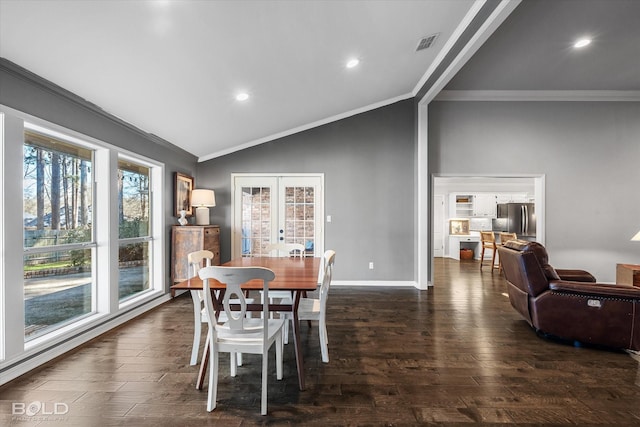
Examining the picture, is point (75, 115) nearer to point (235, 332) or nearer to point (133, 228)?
point (133, 228)

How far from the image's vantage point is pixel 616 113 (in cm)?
504

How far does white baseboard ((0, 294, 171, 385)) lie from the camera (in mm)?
2133

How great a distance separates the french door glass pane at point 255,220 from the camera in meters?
5.19

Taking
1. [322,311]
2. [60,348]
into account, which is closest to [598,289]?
[322,311]

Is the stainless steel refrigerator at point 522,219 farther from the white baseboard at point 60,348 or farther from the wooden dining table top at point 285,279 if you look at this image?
the white baseboard at point 60,348

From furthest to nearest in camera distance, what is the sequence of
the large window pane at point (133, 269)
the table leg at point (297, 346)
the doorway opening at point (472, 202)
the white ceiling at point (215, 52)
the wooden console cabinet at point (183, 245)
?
the doorway opening at point (472, 202)
the wooden console cabinet at point (183, 245)
the large window pane at point (133, 269)
the table leg at point (297, 346)
the white ceiling at point (215, 52)

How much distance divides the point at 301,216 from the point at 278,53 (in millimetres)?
2883

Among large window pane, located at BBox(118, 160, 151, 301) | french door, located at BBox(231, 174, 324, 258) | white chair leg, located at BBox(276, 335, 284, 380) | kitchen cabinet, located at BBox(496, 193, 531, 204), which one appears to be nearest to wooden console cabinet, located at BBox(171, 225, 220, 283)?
large window pane, located at BBox(118, 160, 151, 301)

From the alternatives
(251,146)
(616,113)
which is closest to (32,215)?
(251,146)

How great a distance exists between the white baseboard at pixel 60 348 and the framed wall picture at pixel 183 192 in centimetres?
153

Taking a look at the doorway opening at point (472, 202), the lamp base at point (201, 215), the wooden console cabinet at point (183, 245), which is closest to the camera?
the wooden console cabinet at point (183, 245)

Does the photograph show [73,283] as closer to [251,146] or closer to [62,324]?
[62,324]

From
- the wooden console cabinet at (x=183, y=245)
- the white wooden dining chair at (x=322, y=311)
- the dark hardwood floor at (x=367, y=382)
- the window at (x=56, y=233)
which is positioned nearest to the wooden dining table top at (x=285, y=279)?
the white wooden dining chair at (x=322, y=311)

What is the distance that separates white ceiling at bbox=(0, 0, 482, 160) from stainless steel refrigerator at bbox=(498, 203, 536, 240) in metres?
5.32
